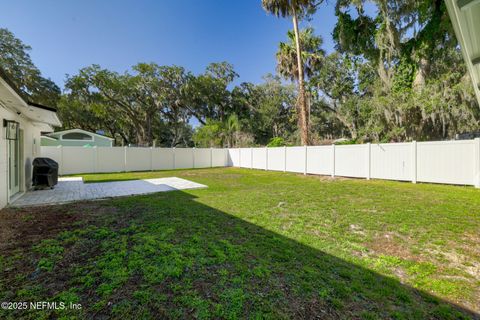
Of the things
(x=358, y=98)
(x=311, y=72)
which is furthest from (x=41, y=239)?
(x=358, y=98)

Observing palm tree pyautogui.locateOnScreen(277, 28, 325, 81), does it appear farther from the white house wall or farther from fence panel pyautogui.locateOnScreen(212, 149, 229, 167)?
the white house wall

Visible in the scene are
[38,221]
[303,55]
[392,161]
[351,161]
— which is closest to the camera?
[38,221]

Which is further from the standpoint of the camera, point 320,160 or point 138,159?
point 138,159

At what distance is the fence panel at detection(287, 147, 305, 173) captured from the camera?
11.6 meters

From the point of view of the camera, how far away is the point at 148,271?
2.24 meters

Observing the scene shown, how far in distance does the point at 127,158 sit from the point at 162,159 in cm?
224

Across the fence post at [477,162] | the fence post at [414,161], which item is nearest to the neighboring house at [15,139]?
the fence post at [414,161]

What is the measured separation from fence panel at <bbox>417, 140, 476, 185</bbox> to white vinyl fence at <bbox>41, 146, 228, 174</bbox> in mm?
13279

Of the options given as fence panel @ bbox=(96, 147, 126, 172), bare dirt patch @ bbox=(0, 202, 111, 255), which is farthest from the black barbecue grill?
fence panel @ bbox=(96, 147, 126, 172)

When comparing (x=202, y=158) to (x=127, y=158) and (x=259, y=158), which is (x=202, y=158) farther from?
(x=127, y=158)

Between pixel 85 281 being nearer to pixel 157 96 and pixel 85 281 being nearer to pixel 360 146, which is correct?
pixel 360 146

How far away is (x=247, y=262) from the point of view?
8.02ft

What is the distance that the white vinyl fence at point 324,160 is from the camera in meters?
6.91

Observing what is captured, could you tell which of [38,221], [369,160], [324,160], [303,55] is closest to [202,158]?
[324,160]
